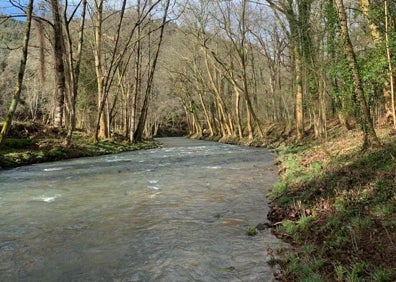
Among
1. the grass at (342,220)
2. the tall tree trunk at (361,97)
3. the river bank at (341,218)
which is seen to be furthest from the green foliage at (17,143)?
the tall tree trunk at (361,97)

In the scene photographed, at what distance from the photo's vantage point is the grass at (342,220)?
15.2ft

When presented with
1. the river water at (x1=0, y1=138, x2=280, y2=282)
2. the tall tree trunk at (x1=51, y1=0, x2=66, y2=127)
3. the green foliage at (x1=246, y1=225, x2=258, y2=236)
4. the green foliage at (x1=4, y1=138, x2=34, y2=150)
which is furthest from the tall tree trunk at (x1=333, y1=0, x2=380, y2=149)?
the tall tree trunk at (x1=51, y1=0, x2=66, y2=127)

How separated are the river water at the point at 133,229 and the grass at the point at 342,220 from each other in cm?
48

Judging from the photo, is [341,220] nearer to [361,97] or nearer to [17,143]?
[361,97]

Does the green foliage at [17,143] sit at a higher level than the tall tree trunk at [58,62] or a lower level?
lower

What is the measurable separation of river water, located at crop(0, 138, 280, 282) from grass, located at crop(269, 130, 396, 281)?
0.48m

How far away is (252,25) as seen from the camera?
117 feet

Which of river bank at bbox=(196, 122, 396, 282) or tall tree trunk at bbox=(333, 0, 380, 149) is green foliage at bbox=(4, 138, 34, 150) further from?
tall tree trunk at bbox=(333, 0, 380, 149)

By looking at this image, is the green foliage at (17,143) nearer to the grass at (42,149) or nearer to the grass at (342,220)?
the grass at (42,149)

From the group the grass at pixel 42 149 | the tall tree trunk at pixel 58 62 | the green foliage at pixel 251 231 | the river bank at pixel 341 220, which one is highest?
the tall tree trunk at pixel 58 62

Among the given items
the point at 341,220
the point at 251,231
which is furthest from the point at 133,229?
the point at 341,220

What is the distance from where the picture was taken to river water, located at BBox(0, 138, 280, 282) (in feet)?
16.9

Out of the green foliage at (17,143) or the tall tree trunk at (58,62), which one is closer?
the green foliage at (17,143)

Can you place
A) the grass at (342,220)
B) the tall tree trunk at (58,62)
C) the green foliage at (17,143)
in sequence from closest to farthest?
the grass at (342,220) < the green foliage at (17,143) < the tall tree trunk at (58,62)
